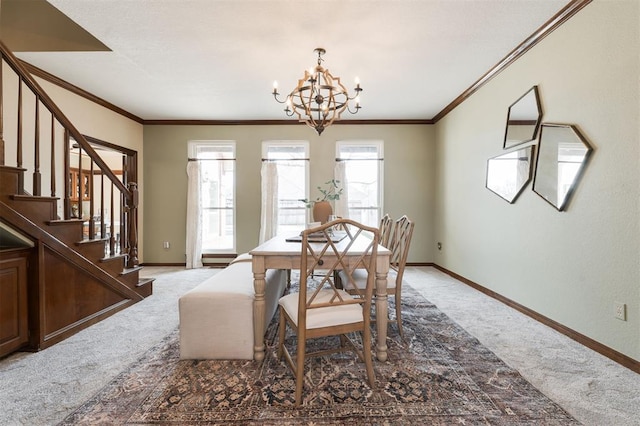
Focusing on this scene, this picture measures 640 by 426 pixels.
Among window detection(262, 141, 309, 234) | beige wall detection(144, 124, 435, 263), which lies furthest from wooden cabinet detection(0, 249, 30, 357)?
window detection(262, 141, 309, 234)

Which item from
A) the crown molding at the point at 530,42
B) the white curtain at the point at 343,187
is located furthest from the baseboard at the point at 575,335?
the crown molding at the point at 530,42

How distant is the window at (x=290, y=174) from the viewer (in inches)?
215

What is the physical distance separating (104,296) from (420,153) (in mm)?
5021

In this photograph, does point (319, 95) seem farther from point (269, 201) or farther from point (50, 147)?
point (50, 147)

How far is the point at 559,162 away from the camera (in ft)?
8.39

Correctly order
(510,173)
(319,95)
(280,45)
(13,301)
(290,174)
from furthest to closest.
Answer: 1. (290,174)
2. (510,173)
3. (280,45)
4. (319,95)
5. (13,301)

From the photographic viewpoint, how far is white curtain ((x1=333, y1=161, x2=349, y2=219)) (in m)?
5.35

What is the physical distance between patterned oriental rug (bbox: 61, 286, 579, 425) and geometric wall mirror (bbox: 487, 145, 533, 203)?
1761mm

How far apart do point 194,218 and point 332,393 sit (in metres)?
4.43

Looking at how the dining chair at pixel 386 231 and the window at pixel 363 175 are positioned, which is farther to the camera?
the window at pixel 363 175

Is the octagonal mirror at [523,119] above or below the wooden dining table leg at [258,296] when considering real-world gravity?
above

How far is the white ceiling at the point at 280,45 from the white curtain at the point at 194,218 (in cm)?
132

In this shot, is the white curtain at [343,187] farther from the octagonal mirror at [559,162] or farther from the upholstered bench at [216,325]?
the upholstered bench at [216,325]

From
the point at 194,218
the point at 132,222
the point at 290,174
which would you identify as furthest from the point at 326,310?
the point at 194,218
